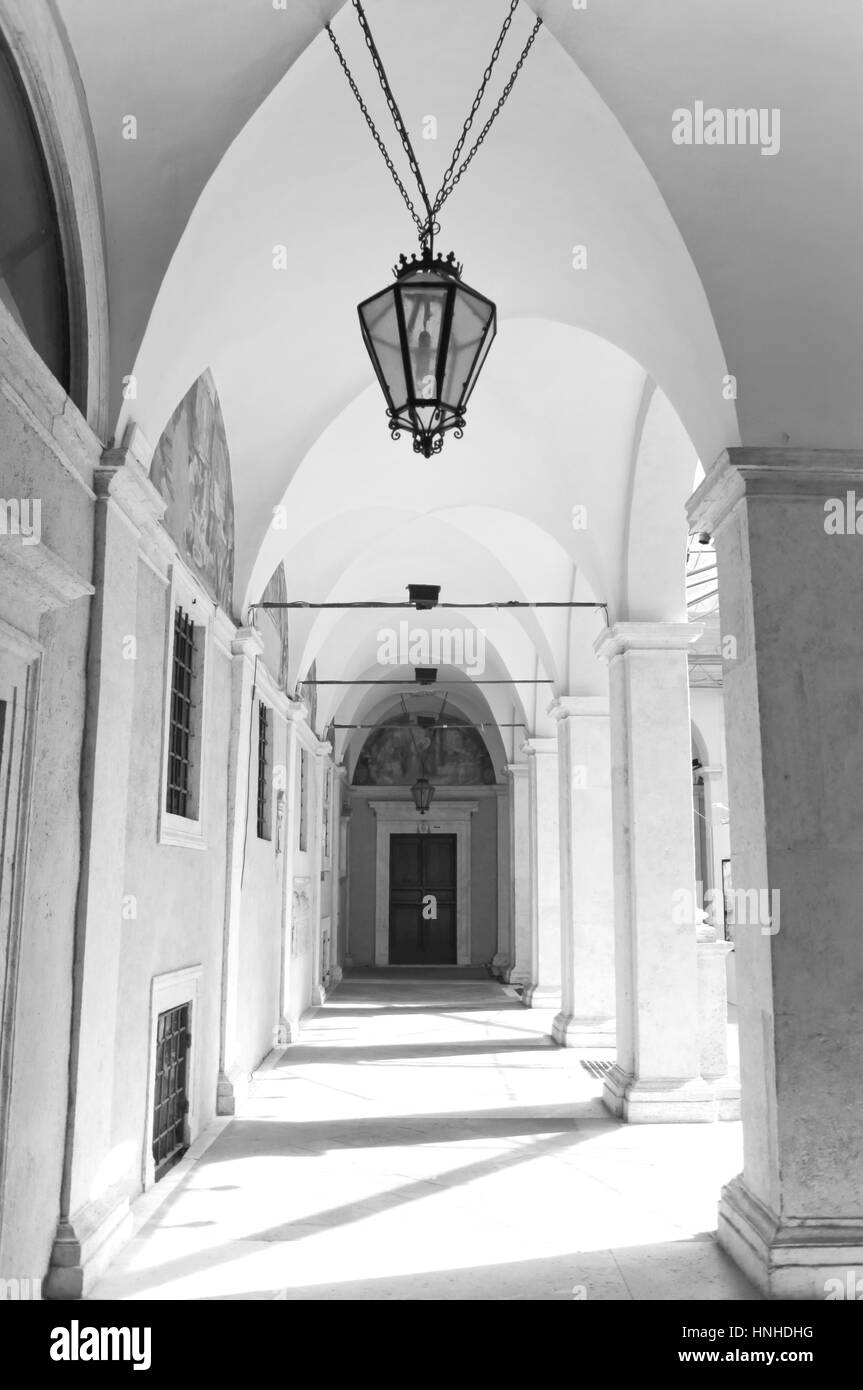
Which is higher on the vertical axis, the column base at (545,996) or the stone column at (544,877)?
the stone column at (544,877)

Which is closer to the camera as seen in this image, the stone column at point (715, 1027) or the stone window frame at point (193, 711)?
the stone window frame at point (193, 711)

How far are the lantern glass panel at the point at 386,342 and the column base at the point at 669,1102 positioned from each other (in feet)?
19.6

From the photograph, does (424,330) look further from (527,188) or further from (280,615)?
(280,615)

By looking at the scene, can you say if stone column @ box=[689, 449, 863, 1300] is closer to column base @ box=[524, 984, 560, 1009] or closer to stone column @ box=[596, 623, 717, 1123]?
stone column @ box=[596, 623, 717, 1123]

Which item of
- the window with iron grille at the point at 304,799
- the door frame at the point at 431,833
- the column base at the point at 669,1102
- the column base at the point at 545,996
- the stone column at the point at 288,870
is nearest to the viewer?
the column base at the point at 669,1102

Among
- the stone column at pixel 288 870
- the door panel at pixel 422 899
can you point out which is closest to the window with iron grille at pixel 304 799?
the stone column at pixel 288 870

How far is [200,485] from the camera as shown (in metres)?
7.86

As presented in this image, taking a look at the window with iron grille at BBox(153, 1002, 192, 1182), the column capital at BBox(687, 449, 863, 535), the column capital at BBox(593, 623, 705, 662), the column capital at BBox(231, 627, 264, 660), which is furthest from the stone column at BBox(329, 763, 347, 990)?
the column capital at BBox(687, 449, 863, 535)

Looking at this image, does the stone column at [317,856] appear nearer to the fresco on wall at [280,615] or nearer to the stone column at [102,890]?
the fresco on wall at [280,615]

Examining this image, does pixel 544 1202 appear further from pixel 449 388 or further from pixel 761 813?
pixel 449 388

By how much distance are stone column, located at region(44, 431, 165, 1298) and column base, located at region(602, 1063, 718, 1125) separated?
13.6ft

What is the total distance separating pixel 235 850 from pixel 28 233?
5.47 meters

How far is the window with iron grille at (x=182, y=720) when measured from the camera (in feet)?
24.5
